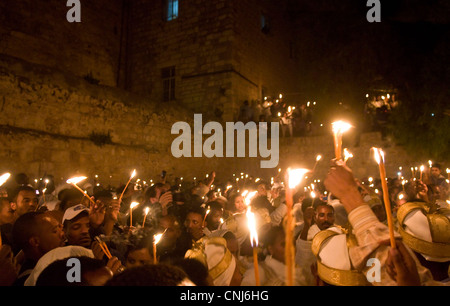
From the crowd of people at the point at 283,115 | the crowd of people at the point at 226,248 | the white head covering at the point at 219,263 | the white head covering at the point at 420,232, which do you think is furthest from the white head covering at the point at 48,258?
the crowd of people at the point at 283,115

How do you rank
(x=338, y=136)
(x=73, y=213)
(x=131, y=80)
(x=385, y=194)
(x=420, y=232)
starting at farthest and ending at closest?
(x=131, y=80) < (x=73, y=213) < (x=420, y=232) < (x=338, y=136) < (x=385, y=194)

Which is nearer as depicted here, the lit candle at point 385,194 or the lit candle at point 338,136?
the lit candle at point 385,194

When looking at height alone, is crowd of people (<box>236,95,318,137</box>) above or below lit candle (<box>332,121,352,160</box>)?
above

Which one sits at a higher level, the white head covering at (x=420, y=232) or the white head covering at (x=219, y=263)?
the white head covering at (x=420, y=232)

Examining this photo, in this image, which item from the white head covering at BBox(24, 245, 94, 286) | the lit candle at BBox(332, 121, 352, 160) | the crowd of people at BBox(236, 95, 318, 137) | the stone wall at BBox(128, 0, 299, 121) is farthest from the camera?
the stone wall at BBox(128, 0, 299, 121)

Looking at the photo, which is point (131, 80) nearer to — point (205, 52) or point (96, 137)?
point (205, 52)

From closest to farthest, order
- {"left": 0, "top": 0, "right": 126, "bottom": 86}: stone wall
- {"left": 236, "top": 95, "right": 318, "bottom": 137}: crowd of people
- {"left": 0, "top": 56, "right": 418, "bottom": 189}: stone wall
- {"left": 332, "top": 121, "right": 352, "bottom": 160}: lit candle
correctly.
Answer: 1. {"left": 332, "top": 121, "right": 352, "bottom": 160}: lit candle
2. {"left": 0, "top": 56, "right": 418, "bottom": 189}: stone wall
3. {"left": 0, "top": 0, "right": 126, "bottom": 86}: stone wall
4. {"left": 236, "top": 95, "right": 318, "bottom": 137}: crowd of people

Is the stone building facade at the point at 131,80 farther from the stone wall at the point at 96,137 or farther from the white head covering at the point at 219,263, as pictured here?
the white head covering at the point at 219,263

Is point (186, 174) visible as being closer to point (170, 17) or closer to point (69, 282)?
point (170, 17)

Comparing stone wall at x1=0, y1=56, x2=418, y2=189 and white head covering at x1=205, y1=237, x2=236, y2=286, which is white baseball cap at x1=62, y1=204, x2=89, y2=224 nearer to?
white head covering at x1=205, y1=237, x2=236, y2=286

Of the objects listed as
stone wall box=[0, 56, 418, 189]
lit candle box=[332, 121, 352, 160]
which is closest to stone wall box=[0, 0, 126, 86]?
stone wall box=[0, 56, 418, 189]

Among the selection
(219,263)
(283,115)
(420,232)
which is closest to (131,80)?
(283,115)

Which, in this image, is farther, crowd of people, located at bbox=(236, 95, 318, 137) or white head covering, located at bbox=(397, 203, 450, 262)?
crowd of people, located at bbox=(236, 95, 318, 137)
